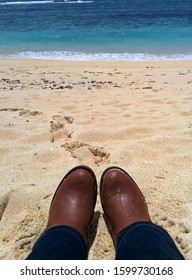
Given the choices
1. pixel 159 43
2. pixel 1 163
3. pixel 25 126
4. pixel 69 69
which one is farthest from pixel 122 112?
pixel 159 43

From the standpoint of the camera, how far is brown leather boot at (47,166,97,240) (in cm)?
170

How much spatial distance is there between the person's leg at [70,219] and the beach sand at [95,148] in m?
0.12

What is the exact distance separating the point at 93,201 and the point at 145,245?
562mm

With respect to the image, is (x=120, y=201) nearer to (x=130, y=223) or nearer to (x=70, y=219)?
(x=130, y=223)

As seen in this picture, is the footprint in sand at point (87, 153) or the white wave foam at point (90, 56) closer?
the footprint in sand at point (87, 153)

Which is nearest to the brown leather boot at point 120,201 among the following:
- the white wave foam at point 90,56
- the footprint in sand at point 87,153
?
the footprint in sand at point 87,153

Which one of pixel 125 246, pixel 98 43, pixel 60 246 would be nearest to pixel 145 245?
pixel 125 246

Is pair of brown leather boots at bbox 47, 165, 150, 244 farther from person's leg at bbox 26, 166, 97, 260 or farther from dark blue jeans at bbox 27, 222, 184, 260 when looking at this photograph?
dark blue jeans at bbox 27, 222, 184, 260

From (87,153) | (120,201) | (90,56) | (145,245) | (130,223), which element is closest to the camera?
(145,245)

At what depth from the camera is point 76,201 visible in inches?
73.4

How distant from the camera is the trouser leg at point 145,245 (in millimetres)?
1359

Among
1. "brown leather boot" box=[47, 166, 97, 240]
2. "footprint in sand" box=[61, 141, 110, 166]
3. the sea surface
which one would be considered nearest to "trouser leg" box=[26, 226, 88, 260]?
"brown leather boot" box=[47, 166, 97, 240]

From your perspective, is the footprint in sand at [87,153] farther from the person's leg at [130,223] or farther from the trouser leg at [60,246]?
the trouser leg at [60,246]
